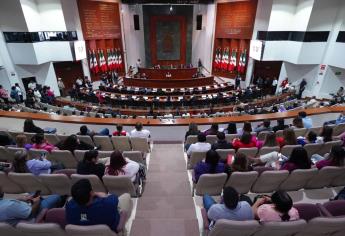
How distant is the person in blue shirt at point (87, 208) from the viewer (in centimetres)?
205

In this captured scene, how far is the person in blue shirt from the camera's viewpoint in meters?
2.05

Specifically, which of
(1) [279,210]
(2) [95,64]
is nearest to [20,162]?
(1) [279,210]

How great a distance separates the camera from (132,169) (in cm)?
317

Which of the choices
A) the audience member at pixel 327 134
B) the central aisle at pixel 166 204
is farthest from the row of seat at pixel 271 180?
the audience member at pixel 327 134

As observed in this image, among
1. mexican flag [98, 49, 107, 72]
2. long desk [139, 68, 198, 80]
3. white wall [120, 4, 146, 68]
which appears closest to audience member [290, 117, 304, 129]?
long desk [139, 68, 198, 80]

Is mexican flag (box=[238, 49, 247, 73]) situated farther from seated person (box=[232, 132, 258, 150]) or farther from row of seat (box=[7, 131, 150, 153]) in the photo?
row of seat (box=[7, 131, 150, 153])

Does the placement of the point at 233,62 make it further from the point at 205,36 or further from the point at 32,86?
the point at 32,86

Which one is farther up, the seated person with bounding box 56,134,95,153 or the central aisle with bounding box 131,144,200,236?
the seated person with bounding box 56,134,95,153

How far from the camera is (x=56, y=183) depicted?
3072 millimetres

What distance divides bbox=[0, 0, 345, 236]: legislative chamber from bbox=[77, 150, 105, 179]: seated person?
2 centimetres

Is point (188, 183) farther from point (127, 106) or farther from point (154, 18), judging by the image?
point (154, 18)

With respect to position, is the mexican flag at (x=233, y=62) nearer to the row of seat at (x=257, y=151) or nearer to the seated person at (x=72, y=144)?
the row of seat at (x=257, y=151)

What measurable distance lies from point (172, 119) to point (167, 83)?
8292 mm

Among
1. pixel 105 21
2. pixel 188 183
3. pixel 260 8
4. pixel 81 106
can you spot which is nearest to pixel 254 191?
pixel 188 183
